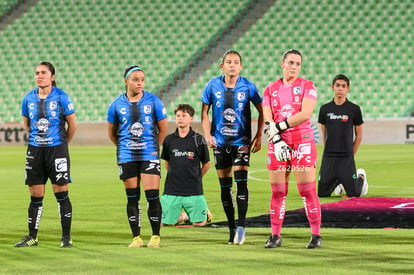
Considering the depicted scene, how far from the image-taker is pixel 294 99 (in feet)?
27.9

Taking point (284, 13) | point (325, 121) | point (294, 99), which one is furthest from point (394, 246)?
point (284, 13)

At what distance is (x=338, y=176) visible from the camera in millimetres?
14156

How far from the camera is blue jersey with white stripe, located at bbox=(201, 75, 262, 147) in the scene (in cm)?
901

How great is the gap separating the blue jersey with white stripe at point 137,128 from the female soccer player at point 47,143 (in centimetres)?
60

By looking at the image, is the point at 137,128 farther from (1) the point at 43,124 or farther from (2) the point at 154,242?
(2) the point at 154,242

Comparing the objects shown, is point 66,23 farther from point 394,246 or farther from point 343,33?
point 394,246

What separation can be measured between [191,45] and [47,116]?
29492mm

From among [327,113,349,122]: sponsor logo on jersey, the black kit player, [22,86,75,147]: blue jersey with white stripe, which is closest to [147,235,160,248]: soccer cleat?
[22,86,75,147]: blue jersey with white stripe

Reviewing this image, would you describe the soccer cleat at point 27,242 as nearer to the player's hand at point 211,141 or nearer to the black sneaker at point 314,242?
the player's hand at point 211,141

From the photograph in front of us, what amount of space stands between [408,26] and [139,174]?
30.0m

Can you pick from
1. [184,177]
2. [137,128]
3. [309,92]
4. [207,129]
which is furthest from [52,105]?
[309,92]

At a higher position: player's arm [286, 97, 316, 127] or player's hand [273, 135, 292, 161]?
player's arm [286, 97, 316, 127]

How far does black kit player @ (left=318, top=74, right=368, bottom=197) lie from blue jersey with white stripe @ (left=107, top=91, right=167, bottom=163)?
236 inches

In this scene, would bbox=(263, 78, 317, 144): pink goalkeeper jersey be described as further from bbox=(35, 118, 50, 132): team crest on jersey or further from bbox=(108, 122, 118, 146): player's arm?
bbox=(35, 118, 50, 132): team crest on jersey
